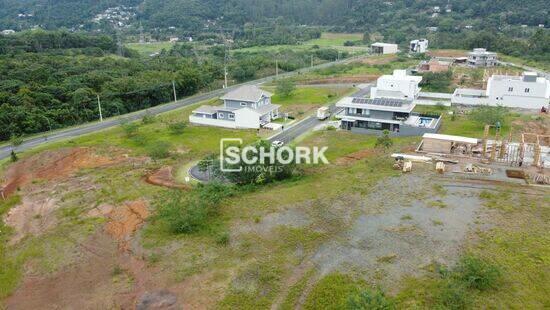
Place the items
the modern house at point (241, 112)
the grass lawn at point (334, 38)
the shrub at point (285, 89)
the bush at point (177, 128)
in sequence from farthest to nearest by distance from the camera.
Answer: the grass lawn at point (334, 38)
the shrub at point (285, 89)
the modern house at point (241, 112)
the bush at point (177, 128)

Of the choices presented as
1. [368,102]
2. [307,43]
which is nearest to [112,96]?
[368,102]

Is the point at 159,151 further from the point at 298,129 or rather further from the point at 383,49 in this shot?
the point at 383,49

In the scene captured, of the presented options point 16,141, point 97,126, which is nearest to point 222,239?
point 16,141

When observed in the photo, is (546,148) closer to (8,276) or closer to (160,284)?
(160,284)

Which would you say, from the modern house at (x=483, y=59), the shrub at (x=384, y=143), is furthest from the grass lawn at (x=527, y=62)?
the shrub at (x=384, y=143)

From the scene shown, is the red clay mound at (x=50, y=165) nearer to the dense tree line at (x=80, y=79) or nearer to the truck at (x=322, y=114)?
the dense tree line at (x=80, y=79)

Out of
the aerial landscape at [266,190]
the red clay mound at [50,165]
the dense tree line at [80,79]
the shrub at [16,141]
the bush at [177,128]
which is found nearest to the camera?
the aerial landscape at [266,190]
